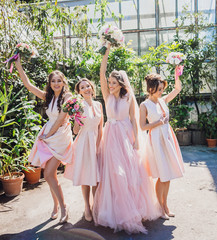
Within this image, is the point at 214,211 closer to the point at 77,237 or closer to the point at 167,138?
the point at 167,138

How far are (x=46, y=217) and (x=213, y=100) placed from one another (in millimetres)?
5393

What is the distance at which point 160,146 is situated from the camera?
2812 millimetres

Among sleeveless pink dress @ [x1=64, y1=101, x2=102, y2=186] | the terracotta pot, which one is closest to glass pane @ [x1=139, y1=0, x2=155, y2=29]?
the terracotta pot

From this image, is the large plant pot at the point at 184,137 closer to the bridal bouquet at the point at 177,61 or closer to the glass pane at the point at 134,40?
the glass pane at the point at 134,40

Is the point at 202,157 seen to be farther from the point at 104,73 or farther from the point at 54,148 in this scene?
the point at 54,148

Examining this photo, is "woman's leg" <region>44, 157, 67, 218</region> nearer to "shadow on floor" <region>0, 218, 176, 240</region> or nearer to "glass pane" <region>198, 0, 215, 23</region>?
"shadow on floor" <region>0, 218, 176, 240</region>

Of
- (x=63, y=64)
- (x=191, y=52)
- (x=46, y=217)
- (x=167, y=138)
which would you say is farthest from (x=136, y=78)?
(x=46, y=217)

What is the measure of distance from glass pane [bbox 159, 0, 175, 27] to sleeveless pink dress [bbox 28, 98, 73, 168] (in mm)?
5856

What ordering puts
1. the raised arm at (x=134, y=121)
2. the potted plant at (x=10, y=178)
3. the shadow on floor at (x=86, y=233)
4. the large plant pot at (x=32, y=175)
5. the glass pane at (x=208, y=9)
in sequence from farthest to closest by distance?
the glass pane at (x=208, y=9), the large plant pot at (x=32, y=175), the potted plant at (x=10, y=178), the raised arm at (x=134, y=121), the shadow on floor at (x=86, y=233)

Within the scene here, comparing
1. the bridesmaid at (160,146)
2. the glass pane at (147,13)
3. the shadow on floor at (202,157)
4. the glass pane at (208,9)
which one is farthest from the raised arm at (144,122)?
the glass pane at (208,9)

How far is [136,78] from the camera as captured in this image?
661cm

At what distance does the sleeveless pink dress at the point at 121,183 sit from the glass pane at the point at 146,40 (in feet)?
17.3

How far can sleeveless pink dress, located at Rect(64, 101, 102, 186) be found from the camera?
273 cm

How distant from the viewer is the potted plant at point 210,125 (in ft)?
21.3
